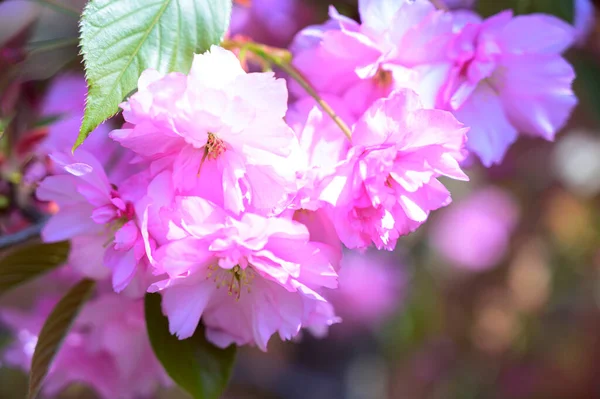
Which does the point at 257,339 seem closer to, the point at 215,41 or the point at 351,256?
the point at 215,41

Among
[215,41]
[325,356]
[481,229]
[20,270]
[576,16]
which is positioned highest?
[215,41]

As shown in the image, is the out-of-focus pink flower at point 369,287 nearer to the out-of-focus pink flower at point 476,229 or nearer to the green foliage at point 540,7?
the out-of-focus pink flower at point 476,229

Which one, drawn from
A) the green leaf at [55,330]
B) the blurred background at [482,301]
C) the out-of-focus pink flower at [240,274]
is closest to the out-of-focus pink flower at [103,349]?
the green leaf at [55,330]

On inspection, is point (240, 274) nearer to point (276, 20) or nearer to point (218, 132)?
point (218, 132)

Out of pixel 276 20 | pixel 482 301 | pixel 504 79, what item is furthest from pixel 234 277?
pixel 482 301

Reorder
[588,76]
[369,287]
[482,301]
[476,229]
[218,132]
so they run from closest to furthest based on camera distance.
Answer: [218,132], [588,76], [369,287], [476,229], [482,301]

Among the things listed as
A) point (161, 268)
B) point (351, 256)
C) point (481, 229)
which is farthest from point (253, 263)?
point (481, 229)
